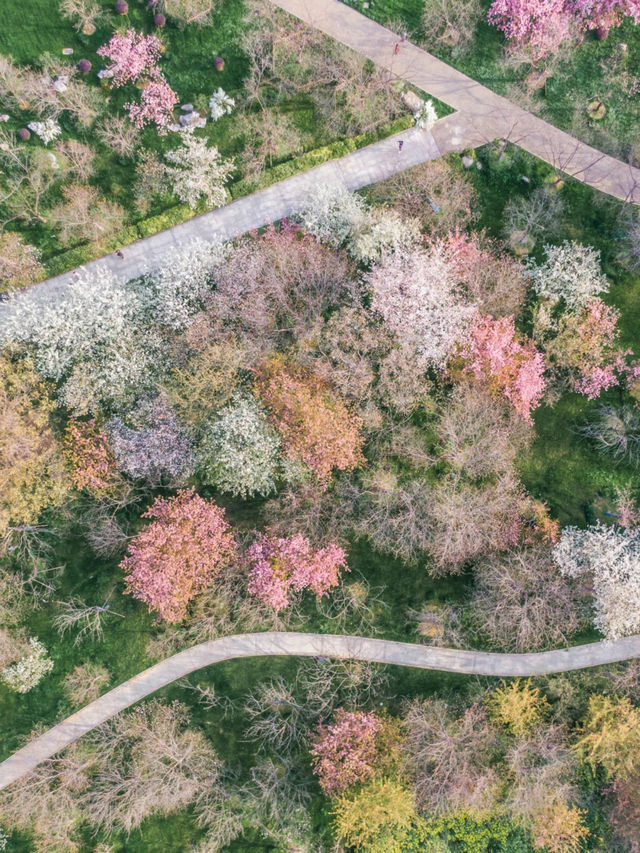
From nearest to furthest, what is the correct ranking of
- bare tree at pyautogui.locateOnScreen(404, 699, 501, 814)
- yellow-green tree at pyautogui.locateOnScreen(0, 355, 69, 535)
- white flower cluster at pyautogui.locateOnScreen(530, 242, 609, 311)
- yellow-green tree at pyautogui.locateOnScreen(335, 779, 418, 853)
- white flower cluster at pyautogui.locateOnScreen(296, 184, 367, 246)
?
yellow-green tree at pyautogui.locateOnScreen(335, 779, 418, 853), bare tree at pyautogui.locateOnScreen(404, 699, 501, 814), yellow-green tree at pyautogui.locateOnScreen(0, 355, 69, 535), white flower cluster at pyautogui.locateOnScreen(296, 184, 367, 246), white flower cluster at pyautogui.locateOnScreen(530, 242, 609, 311)

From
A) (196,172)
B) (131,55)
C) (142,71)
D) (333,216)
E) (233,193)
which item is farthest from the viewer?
(233,193)

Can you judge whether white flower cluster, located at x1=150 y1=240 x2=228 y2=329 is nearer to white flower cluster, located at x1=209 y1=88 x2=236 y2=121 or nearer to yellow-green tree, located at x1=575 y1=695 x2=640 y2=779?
white flower cluster, located at x1=209 y1=88 x2=236 y2=121

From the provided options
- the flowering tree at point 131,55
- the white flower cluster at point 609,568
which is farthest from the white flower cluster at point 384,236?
the white flower cluster at point 609,568

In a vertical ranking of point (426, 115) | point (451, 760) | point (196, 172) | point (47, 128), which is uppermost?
point (426, 115)

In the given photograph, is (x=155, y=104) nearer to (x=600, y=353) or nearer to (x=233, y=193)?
(x=233, y=193)

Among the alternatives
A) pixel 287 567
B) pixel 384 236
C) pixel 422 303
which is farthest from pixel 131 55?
pixel 287 567

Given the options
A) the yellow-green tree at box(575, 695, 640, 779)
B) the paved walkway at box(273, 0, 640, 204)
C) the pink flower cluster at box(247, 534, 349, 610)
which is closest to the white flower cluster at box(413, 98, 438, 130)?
the paved walkway at box(273, 0, 640, 204)

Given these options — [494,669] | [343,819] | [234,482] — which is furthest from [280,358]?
[343,819]
